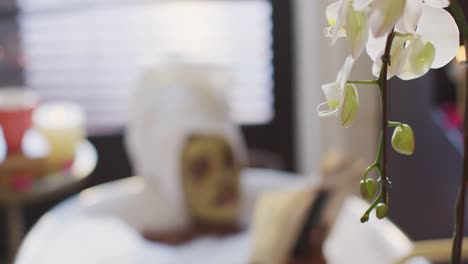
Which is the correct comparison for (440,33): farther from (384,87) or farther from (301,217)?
(301,217)

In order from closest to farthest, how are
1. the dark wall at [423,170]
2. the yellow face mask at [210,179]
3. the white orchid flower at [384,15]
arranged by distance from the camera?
the white orchid flower at [384,15] < the dark wall at [423,170] < the yellow face mask at [210,179]

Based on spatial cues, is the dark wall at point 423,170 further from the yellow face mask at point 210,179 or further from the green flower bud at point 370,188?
the green flower bud at point 370,188

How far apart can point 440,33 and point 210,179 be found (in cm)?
112

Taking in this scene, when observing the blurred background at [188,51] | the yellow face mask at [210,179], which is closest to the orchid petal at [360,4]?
the yellow face mask at [210,179]

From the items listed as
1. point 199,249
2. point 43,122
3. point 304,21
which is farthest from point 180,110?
point 304,21

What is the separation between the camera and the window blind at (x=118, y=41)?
2141mm

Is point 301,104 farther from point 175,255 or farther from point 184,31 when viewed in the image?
point 175,255

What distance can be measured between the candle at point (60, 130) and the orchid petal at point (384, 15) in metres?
Result: 1.39

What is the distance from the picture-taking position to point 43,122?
1688 mm

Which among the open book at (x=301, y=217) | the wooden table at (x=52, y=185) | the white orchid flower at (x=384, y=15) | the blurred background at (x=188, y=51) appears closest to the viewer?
the white orchid flower at (x=384, y=15)

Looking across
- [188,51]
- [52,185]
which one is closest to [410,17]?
[52,185]

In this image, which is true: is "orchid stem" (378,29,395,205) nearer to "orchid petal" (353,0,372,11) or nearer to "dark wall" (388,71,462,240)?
"orchid petal" (353,0,372,11)

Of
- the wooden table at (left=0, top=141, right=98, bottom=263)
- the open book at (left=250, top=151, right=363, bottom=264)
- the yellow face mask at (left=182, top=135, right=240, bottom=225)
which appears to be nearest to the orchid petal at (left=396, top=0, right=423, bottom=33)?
the open book at (left=250, top=151, right=363, bottom=264)

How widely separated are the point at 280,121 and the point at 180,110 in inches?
34.4
